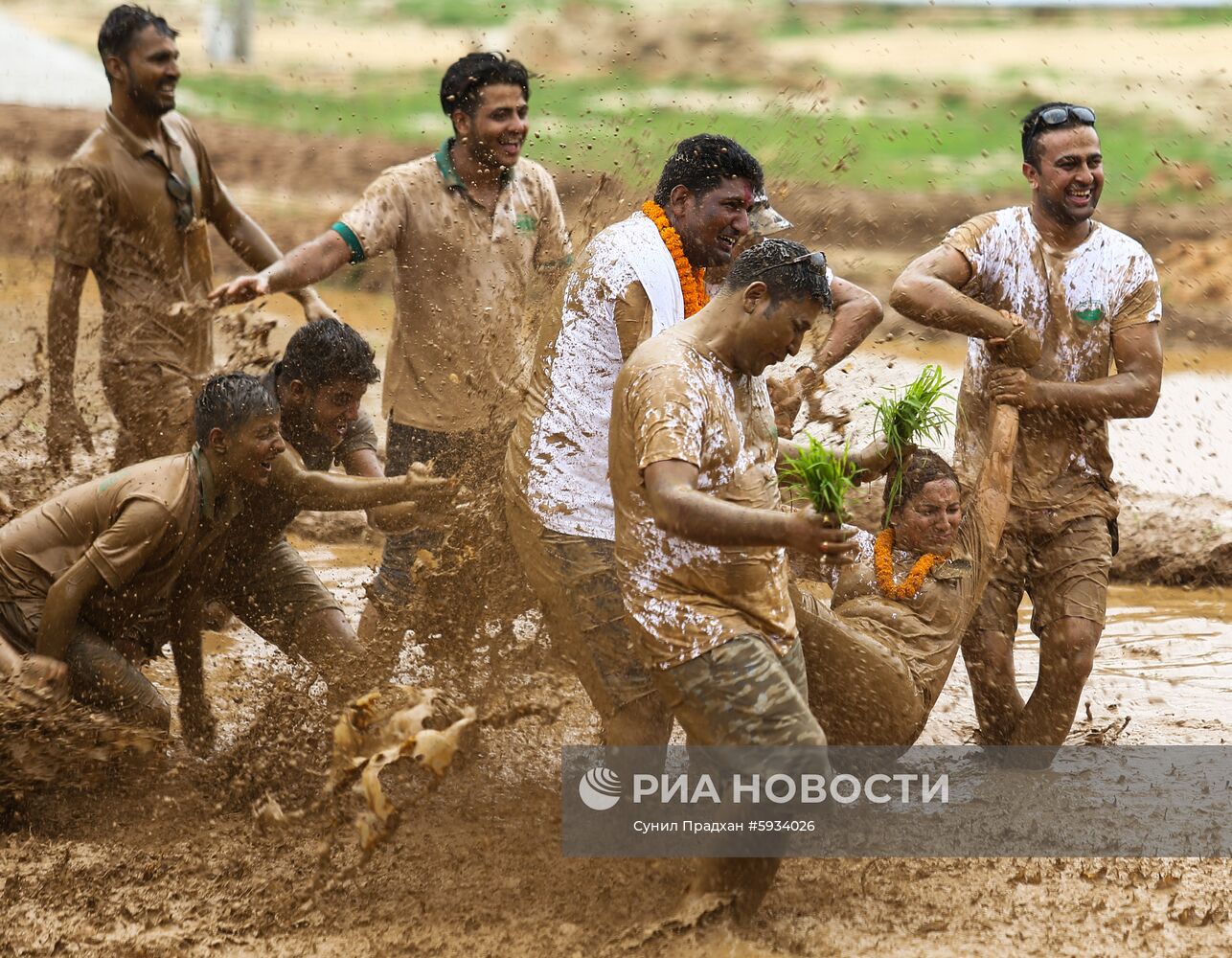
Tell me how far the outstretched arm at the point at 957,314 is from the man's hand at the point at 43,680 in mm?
3120

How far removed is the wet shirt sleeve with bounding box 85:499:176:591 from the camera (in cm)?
510

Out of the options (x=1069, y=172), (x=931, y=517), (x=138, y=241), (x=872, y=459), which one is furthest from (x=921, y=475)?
(x=138, y=241)

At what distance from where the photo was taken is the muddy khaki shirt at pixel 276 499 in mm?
5703

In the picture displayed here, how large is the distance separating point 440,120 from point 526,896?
697 inches

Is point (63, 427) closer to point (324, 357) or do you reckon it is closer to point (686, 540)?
point (324, 357)

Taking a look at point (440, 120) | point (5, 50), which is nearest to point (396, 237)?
point (440, 120)

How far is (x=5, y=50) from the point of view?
23.9 metres

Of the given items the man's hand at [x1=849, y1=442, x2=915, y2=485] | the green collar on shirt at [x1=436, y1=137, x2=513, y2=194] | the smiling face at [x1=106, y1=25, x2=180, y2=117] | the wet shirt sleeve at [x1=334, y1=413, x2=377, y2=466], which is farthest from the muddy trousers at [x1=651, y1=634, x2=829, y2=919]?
the smiling face at [x1=106, y1=25, x2=180, y2=117]

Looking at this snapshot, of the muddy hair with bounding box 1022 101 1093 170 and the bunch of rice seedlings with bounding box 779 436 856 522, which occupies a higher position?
the muddy hair with bounding box 1022 101 1093 170

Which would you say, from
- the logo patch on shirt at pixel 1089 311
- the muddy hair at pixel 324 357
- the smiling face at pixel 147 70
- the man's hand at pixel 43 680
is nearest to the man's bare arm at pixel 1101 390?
the logo patch on shirt at pixel 1089 311

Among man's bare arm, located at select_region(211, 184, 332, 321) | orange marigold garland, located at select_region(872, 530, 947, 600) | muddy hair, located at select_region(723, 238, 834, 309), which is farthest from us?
man's bare arm, located at select_region(211, 184, 332, 321)

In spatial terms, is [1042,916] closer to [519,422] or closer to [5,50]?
[519,422]

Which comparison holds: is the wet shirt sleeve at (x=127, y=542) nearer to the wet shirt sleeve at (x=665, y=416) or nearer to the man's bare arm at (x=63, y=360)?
the man's bare arm at (x=63, y=360)

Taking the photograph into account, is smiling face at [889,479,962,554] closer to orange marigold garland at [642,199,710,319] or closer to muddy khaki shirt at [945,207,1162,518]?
muddy khaki shirt at [945,207,1162,518]
